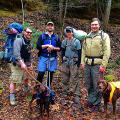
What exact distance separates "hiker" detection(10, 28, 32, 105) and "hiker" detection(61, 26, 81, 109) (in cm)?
92

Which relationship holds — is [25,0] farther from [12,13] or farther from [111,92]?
[111,92]

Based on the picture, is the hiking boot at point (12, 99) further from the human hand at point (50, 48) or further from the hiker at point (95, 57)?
the hiker at point (95, 57)

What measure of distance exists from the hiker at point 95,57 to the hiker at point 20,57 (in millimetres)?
1430

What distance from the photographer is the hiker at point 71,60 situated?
8.28m

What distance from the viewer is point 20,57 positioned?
809 centimetres

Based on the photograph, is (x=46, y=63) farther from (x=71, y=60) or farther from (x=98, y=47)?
(x=98, y=47)

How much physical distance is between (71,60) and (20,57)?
1.32 m

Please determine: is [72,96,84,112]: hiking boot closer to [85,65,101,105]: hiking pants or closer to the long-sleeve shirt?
[85,65,101,105]: hiking pants

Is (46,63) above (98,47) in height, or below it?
below

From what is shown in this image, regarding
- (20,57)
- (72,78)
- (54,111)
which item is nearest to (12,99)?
(54,111)

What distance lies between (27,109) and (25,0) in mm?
12301

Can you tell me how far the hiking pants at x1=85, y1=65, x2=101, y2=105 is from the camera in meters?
8.18

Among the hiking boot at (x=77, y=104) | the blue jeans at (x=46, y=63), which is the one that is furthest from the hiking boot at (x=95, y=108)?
the blue jeans at (x=46, y=63)

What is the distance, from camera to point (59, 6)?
17797mm
